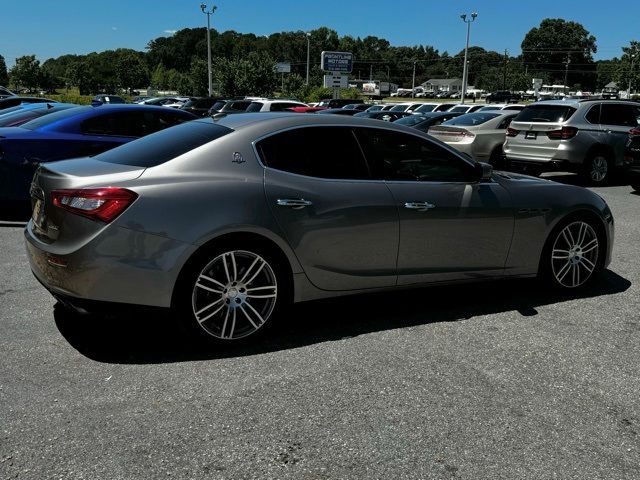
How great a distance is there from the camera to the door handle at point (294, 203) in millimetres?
3861

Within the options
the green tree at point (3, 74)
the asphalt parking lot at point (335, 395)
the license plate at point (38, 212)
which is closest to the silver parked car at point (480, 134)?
the asphalt parking lot at point (335, 395)

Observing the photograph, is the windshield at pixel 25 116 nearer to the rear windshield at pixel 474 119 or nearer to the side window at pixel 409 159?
the side window at pixel 409 159

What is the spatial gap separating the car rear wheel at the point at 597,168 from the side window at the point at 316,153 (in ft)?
31.0

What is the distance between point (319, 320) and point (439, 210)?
1.20 metres

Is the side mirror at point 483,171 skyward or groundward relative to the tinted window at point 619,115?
groundward

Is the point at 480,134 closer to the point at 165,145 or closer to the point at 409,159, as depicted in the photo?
the point at 409,159

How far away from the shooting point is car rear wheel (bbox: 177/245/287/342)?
3688 mm

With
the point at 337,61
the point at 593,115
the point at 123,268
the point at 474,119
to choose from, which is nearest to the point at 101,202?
the point at 123,268

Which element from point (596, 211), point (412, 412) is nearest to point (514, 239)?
point (596, 211)

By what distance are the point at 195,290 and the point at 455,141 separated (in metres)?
→ 11.5

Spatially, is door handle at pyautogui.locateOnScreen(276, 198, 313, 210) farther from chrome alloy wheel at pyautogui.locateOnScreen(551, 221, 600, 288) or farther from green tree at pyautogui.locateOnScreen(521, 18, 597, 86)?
green tree at pyautogui.locateOnScreen(521, 18, 597, 86)

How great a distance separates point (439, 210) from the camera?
4.41 meters

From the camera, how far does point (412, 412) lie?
3133 millimetres

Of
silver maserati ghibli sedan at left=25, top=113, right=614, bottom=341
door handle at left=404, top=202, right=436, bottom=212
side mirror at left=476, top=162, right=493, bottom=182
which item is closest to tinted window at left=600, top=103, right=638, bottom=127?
silver maserati ghibli sedan at left=25, top=113, right=614, bottom=341
